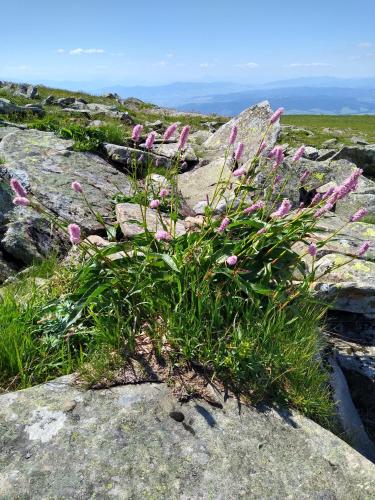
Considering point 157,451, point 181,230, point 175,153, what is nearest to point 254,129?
point 175,153

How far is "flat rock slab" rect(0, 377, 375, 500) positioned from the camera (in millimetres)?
3623

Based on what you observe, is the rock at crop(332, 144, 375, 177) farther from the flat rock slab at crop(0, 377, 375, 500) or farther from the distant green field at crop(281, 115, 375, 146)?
the flat rock slab at crop(0, 377, 375, 500)

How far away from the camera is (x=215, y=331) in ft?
16.6

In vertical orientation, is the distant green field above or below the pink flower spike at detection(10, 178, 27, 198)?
below

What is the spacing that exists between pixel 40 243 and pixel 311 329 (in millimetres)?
5329

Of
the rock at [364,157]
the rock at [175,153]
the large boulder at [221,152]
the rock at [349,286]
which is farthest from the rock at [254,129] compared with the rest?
the rock at [364,157]

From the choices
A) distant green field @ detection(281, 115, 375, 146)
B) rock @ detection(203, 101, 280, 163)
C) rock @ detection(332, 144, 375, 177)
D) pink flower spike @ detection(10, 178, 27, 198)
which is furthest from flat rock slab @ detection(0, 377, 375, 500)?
distant green field @ detection(281, 115, 375, 146)

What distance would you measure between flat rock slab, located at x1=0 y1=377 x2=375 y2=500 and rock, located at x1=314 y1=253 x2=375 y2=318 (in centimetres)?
281

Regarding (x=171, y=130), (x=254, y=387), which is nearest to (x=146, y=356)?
(x=254, y=387)

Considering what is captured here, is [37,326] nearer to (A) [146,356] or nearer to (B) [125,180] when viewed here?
(A) [146,356]

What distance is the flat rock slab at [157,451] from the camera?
362 cm

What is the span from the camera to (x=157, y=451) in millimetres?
3980

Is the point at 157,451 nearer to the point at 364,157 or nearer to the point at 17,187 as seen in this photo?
the point at 17,187

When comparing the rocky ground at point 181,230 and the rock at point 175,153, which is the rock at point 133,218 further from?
the rock at point 175,153
